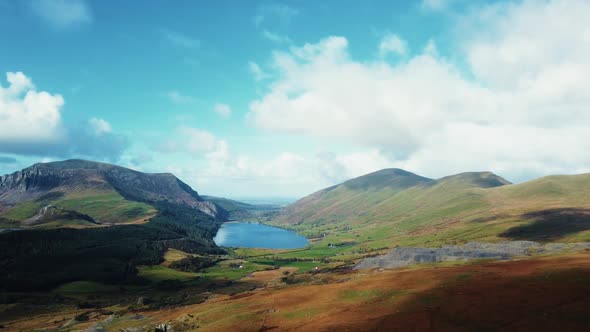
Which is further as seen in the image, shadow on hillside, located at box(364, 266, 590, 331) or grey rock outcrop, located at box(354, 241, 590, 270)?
grey rock outcrop, located at box(354, 241, 590, 270)

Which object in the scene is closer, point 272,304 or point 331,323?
point 331,323

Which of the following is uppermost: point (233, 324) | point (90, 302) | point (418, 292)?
point (418, 292)

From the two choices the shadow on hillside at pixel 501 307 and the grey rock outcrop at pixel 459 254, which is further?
the grey rock outcrop at pixel 459 254

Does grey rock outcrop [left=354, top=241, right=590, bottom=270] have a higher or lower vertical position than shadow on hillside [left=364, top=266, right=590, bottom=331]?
lower

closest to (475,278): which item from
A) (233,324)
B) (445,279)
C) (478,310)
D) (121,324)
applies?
(445,279)

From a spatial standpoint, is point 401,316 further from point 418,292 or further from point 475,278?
point 475,278

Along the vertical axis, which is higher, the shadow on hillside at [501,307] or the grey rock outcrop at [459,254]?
the shadow on hillside at [501,307]

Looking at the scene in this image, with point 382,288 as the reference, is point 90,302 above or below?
below

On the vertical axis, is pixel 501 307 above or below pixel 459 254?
above

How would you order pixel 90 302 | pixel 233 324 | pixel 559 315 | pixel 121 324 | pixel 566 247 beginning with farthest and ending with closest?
→ 1. pixel 90 302
2. pixel 566 247
3. pixel 121 324
4. pixel 233 324
5. pixel 559 315

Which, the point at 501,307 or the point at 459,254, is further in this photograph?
the point at 459,254

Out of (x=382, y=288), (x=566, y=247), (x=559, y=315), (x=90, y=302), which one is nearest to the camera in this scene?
(x=559, y=315)
